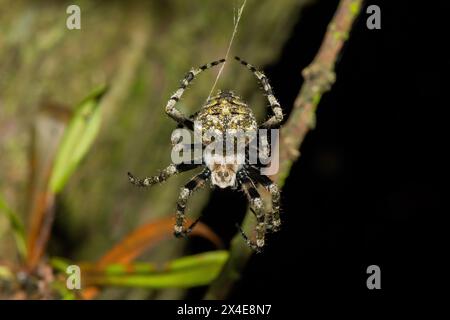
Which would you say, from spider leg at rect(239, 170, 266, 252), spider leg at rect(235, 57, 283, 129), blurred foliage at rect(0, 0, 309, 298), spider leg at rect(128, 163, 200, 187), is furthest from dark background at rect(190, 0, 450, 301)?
spider leg at rect(235, 57, 283, 129)

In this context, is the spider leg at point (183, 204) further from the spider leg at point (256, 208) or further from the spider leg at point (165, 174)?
the spider leg at point (256, 208)

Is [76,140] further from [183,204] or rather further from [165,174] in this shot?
[183,204]

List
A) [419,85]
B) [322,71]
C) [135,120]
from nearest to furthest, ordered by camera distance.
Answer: [322,71] → [135,120] → [419,85]

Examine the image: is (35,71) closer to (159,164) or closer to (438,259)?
(159,164)

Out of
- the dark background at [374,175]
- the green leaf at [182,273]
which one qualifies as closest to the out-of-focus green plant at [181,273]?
the green leaf at [182,273]

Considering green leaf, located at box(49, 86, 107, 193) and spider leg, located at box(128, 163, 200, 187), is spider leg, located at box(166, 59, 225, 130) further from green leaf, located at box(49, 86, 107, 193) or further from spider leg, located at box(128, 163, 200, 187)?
green leaf, located at box(49, 86, 107, 193)
